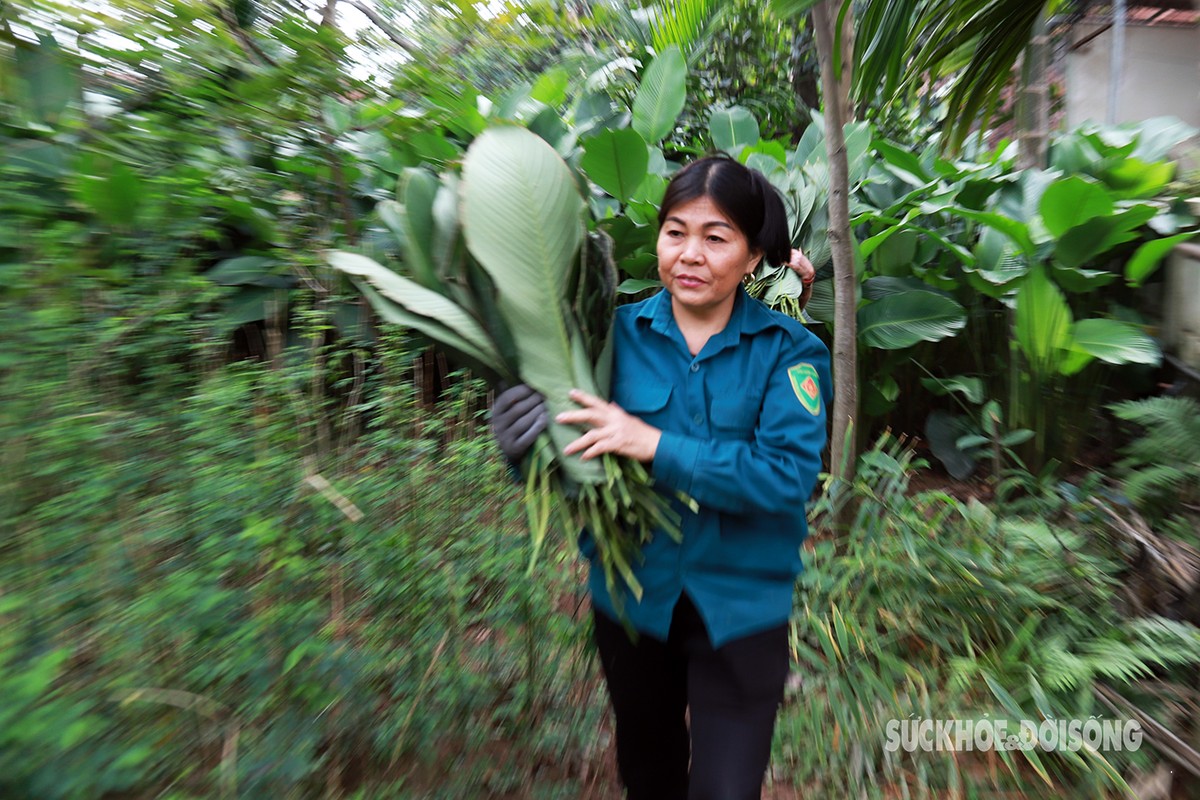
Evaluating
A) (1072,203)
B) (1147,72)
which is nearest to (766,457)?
(1072,203)

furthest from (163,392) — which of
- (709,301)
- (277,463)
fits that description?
Answer: (709,301)

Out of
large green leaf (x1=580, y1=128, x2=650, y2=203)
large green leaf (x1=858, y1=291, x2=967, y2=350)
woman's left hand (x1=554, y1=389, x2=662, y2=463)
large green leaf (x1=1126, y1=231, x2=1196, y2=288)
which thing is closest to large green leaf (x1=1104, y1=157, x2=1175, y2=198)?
large green leaf (x1=1126, y1=231, x2=1196, y2=288)

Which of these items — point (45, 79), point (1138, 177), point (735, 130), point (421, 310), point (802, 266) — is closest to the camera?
point (421, 310)

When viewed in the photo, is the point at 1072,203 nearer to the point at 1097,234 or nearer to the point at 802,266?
the point at 1097,234

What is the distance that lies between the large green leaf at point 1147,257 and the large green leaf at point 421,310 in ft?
9.38

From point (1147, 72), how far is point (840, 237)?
6.71m

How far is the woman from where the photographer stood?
1.12 m

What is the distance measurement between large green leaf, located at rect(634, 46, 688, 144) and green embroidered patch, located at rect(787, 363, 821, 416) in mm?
2434

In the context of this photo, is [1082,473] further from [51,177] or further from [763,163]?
[51,177]

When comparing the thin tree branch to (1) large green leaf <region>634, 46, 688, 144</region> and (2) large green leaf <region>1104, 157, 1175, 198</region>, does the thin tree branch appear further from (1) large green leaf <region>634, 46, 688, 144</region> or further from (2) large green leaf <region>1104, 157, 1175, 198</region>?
(2) large green leaf <region>1104, 157, 1175, 198</region>

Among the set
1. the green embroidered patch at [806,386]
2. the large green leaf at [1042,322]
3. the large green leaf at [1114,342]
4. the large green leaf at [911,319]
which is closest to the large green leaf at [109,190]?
the green embroidered patch at [806,386]

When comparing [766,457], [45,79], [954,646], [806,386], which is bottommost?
[954,646]

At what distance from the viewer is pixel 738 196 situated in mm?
1155

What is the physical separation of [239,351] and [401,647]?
4.69 feet
